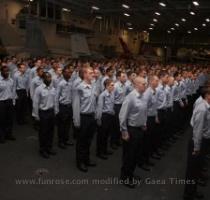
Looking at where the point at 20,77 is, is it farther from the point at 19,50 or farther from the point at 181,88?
the point at 19,50

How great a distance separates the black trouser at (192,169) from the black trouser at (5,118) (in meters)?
4.58

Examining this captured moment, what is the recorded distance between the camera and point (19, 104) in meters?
9.44

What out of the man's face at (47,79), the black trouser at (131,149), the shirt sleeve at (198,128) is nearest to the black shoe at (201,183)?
the black trouser at (131,149)

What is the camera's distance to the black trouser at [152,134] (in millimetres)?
6732

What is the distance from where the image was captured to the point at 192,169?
5145 millimetres

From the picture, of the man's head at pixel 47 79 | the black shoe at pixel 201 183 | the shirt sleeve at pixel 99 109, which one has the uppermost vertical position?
the man's head at pixel 47 79

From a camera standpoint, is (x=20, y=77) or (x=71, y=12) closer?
(x=20, y=77)

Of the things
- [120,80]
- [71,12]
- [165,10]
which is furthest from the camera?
[71,12]

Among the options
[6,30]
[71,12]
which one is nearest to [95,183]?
[6,30]

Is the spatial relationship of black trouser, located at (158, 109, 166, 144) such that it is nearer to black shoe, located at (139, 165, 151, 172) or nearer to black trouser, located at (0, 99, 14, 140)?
black shoe, located at (139, 165, 151, 172)

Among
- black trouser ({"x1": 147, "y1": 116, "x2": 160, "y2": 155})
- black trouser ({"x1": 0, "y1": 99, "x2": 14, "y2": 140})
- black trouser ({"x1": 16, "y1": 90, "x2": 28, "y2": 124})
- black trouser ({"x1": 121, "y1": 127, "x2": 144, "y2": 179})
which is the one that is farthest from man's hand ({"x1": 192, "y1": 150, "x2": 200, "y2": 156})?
black trouser ({"x1": 16, "y1": 90, "x2": 28, "y2": 124})

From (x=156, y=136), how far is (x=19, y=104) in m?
4.36

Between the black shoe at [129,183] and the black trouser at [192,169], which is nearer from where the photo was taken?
the black trouser at [192,169]

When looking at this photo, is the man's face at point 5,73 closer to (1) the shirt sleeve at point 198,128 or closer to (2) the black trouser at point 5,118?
(2) the black trouser at point 5,118
